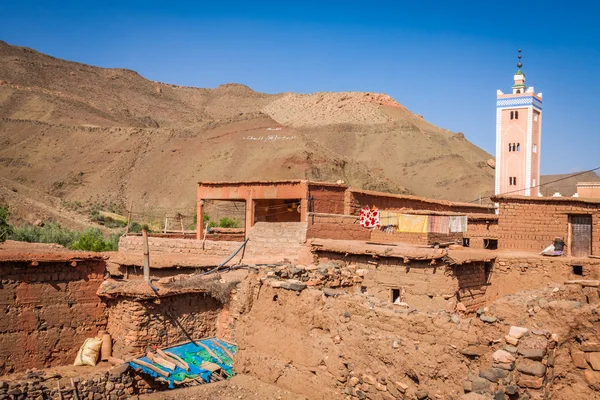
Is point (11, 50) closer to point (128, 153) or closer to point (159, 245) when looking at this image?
point (128, 153)

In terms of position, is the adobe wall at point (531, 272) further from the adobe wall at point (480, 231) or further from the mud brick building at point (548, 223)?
the adobe wall at point (480, 231)

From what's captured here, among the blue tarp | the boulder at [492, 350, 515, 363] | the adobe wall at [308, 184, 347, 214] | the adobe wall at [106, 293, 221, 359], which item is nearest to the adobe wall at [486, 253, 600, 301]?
the blue tarp

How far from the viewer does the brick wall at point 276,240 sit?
50.1ft

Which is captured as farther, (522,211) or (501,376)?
(522,211)

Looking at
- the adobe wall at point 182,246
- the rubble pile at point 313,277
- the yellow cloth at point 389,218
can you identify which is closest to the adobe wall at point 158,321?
the rubble pile at point 313,277

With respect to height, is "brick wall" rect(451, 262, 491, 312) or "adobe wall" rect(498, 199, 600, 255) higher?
"adobe wall" rect(498, 199, 600, 255)

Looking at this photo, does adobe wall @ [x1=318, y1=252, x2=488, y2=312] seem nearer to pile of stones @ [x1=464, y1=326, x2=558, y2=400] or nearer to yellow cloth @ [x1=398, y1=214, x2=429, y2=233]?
yellow cloth @ [x1=398, y1=214, x2=429, y2=233]

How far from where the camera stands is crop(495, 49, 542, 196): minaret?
44594mm

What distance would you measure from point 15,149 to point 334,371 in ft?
221

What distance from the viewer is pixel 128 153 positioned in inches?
2501

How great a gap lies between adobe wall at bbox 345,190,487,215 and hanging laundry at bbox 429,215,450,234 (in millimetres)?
3684

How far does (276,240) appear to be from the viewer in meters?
15.7

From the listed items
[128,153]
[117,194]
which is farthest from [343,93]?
[117,194]

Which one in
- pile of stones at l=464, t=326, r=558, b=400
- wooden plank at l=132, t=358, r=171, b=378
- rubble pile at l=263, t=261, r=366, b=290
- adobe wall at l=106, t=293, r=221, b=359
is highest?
rubble pile at l=263, t=261, r=366, b=290
